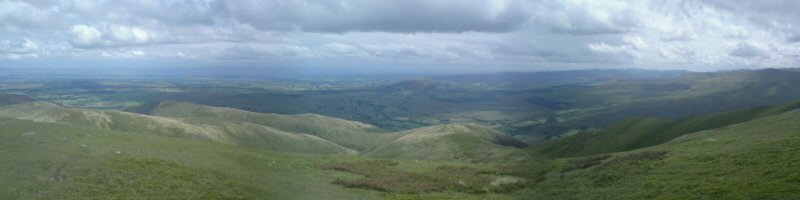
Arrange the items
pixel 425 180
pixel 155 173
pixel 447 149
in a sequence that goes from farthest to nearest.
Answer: pixel 447 149
pixel 425 180
pixel 155 173

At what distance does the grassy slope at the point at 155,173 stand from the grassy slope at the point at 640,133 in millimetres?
68470

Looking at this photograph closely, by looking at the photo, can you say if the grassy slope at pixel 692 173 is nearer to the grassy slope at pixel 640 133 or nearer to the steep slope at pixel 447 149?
the grassy slope at pixel 640 133

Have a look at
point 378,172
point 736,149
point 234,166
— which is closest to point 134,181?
point 234,166

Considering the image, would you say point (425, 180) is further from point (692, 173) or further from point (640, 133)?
point (640, 133)

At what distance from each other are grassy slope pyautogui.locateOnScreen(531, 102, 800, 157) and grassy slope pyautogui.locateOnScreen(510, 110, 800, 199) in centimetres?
5033

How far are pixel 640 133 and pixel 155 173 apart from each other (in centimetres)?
12175

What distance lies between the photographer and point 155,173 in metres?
50.2

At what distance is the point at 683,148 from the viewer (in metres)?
65.8

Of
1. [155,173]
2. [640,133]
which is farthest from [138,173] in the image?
[640,133]

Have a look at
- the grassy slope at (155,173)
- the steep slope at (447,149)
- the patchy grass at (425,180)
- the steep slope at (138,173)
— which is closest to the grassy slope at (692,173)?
the patchy grass at (425,180)

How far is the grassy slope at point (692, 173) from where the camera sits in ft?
126

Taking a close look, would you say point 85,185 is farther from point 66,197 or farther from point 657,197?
point 657,197

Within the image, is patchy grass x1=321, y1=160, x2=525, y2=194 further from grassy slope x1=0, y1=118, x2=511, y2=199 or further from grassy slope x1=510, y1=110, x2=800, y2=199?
grassy slope x1=510, y1=110, x2=800, y2=199

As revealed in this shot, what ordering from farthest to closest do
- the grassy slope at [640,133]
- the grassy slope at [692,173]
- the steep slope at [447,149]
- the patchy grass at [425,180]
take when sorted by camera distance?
the steep slope at [447,149]
the grassy slope at [640,133]
the patchy grass at [425,180]
the grassy slope at [692,173]
